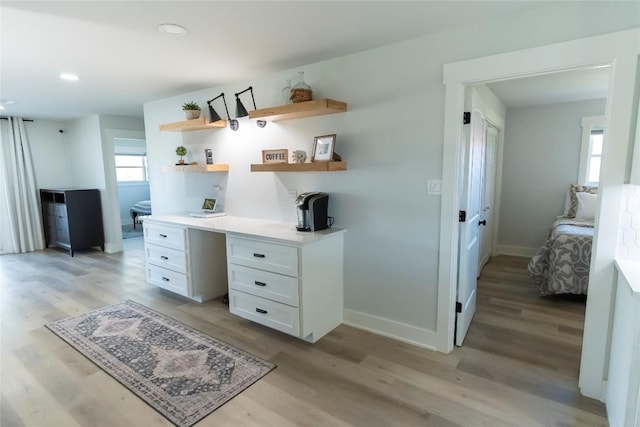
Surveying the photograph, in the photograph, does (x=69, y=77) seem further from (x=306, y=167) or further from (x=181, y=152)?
(x=306, y=167)

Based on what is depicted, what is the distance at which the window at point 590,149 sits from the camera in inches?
179

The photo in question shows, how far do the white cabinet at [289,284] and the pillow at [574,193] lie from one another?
12.0ft

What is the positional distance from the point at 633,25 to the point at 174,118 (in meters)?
4.22

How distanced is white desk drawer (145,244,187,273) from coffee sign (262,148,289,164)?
4.16 ft

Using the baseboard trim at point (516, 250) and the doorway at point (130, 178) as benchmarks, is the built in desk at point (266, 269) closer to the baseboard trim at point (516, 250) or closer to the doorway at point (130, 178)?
the baseboard trim at point (516, 250)

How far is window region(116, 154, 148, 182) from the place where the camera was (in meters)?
8.13

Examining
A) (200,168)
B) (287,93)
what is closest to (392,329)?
(287,93)

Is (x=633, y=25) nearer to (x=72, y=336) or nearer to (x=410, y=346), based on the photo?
(x=410, y=346)

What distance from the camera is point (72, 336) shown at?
2771 mm

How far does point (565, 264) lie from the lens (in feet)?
11.0

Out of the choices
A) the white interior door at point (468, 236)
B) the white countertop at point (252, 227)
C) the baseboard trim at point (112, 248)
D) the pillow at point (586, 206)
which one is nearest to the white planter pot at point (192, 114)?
the white countertop at point (252, 227)

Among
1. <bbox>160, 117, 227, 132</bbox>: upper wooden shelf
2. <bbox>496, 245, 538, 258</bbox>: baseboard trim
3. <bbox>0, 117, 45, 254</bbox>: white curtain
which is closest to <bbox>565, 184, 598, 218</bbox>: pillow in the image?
<bbox>496, 245, 538, 258</bbox>: baseboard trim

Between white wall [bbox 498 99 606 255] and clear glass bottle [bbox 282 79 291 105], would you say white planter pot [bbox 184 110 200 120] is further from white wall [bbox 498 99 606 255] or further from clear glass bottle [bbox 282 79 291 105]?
white wall [bbox 498 99 606 255]

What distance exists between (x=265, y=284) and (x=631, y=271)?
224cm
